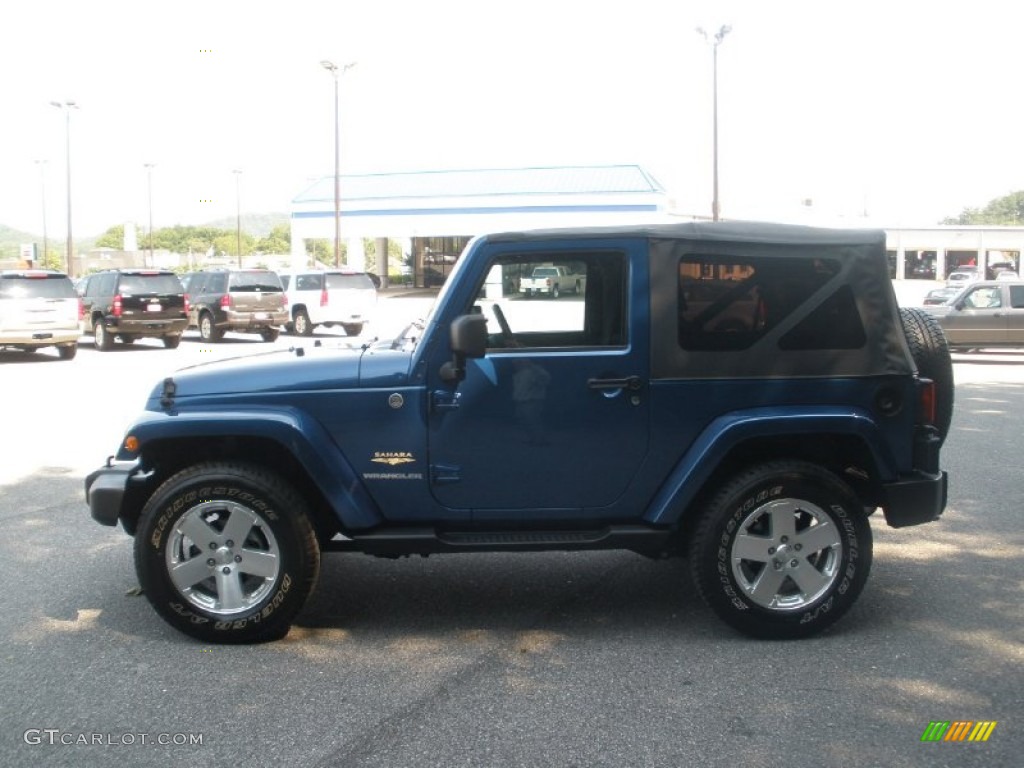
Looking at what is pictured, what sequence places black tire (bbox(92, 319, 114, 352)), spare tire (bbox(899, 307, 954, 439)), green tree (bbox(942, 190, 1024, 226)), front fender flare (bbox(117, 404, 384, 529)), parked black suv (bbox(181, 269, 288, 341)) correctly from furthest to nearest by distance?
green tree (bbox(942, 190, 1024, 226)) < parked black suv (bbox(181, 269, 288, 341)) < black tire (bbox(92, 319, 114, 352)) < spare tire (bbox(899, 307, 954, 439)) < front fender flare (bbox(117, 404, 384, 529))

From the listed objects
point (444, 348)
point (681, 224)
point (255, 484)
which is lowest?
point (255, 484)

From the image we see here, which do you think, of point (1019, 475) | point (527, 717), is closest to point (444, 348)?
point (527, 717)

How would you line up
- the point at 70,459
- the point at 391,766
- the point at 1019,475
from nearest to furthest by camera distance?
the point at 391,766, the point at 1019,475, the point at 70,459

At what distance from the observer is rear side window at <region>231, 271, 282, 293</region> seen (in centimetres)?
2633

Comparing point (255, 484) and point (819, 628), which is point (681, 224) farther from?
point (255, 484)

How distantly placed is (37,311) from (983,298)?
62.3 feet

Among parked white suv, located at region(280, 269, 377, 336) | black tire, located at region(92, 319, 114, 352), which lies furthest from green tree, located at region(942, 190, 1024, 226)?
black tire, located at region(92, 319, 114, 352)

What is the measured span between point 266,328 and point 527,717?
23.2 meters

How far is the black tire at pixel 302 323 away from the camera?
2809cm

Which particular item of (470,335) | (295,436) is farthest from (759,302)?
(295,436)

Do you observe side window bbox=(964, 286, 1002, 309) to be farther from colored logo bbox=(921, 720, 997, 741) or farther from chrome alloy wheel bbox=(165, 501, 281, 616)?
chrome alloy wheel bbox=(165, 501, 281, 616)

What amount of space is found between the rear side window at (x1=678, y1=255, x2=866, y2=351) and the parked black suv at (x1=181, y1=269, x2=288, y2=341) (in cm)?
2219

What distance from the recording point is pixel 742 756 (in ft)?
12.9

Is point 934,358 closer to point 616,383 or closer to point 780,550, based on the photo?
point 780,550
